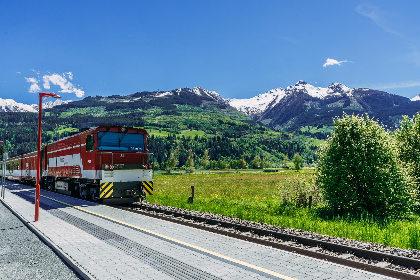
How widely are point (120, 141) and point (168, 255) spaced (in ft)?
Answer: 41.5

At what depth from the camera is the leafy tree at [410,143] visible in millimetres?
22062

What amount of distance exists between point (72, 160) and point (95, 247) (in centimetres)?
1523

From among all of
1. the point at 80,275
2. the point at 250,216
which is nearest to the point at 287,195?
the point at 250,216

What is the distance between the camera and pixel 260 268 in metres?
7.20

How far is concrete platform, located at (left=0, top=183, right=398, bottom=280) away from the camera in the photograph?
6.93m

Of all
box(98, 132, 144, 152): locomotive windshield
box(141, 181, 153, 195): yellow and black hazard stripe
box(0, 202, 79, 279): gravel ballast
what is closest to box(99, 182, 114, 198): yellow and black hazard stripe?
box(141, 181, 153, 195): yellow and black hazard stripe

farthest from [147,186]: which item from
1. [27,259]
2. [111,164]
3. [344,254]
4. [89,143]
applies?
[344,254]

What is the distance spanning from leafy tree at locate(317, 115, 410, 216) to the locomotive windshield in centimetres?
1092

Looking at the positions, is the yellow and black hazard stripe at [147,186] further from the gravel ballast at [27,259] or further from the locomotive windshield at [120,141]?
the gravel ballast at [27,259]

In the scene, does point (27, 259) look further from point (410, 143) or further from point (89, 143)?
point (410, 143)

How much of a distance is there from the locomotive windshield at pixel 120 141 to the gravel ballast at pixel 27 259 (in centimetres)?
748

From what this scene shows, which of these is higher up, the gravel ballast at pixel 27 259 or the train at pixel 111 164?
Result: the train at pixel 111 164

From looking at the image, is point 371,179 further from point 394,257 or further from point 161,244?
point 161,244

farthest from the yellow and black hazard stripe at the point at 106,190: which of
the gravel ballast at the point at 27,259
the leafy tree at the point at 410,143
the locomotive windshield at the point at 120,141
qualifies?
the leafy tree at the point at 410,143
